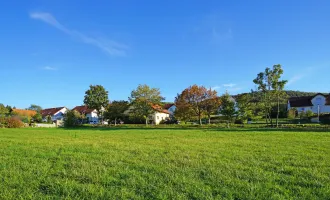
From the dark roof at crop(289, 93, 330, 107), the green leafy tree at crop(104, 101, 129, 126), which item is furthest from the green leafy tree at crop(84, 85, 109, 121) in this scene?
the dark roof at crop(289, 93, 330, 107)

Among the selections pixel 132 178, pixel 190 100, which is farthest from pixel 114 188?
pixel 190 100

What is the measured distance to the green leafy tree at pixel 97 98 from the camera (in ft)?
192

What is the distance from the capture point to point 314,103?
211 ft

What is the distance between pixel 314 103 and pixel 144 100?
45460 millimetres

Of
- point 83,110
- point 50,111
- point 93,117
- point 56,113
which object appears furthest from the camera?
point 50,111

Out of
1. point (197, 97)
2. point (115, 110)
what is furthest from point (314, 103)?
point (115, 110)

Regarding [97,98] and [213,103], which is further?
[97,98]

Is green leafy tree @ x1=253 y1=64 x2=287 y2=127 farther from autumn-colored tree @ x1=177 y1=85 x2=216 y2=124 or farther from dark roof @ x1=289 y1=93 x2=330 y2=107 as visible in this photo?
dark roof @ x1=289 y1=93 x2=330 y2=107

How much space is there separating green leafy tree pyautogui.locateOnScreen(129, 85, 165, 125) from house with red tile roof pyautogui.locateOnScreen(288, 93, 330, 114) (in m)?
39.8

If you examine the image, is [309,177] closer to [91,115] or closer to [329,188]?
[329,188]

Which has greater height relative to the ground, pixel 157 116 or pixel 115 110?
pixel 115 110

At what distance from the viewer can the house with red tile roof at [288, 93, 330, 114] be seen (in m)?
62.1

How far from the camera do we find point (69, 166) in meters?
6.29

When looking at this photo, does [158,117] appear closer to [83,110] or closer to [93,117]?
[93,117]
